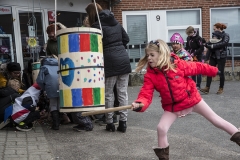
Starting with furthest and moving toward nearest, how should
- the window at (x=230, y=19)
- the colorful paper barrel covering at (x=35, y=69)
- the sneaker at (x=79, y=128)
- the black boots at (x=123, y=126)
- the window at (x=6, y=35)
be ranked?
the window at (x=230, y=19), the window at (x=6, y=35), the colorful paper barrel covering at (x=35, y=69), the sneaker at (x=79, y=128), the black boots at (x=123, y=126)

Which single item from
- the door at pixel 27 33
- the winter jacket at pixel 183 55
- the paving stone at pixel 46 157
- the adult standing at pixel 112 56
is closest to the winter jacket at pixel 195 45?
the winter jacket at pixel 183 55

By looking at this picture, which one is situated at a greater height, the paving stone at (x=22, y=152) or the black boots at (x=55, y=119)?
the black boots at (x=55, y=119)

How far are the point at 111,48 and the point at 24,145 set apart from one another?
69.2 inches

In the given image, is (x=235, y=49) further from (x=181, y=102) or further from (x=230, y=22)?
(x=181, y=102)

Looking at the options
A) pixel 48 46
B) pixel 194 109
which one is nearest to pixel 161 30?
pixel 48 46

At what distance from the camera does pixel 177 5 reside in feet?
41.5

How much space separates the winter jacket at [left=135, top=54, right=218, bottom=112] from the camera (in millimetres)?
3750

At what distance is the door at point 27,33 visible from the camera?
31.0 ft

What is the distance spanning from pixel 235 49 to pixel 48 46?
341 inches

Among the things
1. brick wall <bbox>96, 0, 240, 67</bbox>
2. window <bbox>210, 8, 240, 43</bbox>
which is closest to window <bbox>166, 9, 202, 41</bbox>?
brick wall <bbox>96, 0, 240, 67</bbox>

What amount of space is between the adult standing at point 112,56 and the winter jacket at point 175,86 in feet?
4.06

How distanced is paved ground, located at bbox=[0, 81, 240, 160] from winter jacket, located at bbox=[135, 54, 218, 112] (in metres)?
0.71

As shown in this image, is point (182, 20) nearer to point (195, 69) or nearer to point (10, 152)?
point (195, 69)

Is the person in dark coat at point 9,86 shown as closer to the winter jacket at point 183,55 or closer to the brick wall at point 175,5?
the winter jacket at point 183,55
